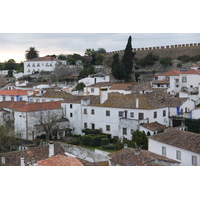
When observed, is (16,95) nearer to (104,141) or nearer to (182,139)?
(104,141)

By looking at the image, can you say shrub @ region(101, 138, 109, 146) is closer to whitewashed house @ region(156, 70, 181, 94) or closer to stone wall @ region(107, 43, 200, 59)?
whitewashed house @ region(156, 70, 181, 94)

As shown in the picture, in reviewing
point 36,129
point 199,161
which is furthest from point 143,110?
point 199,161

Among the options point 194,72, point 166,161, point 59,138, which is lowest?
point 59,138

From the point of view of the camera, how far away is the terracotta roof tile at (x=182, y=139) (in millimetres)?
12117

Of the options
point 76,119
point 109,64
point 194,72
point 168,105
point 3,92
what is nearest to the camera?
point 168,105

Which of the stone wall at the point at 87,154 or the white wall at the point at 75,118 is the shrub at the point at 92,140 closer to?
the stone wall at the point at 87,154

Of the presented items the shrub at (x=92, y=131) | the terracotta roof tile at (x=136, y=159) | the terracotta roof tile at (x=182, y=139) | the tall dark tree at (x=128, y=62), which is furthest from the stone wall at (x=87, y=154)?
the tall dark tree at (x=128, y=62)

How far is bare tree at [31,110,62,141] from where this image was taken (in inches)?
810

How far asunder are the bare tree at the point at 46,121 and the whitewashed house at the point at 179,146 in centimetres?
799

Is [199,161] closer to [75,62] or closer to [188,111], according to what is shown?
[188,111]

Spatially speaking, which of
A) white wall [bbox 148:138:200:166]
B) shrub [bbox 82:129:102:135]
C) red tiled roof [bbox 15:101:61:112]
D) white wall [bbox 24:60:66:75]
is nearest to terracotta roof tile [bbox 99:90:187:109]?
shrub [bbox 82:129:102:135]

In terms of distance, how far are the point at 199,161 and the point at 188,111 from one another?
10000 mm

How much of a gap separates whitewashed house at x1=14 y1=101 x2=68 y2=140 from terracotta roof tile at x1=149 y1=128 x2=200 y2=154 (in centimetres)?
875

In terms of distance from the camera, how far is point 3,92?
103 feet
